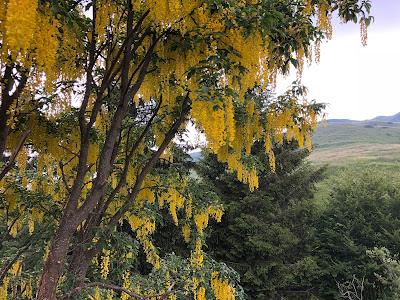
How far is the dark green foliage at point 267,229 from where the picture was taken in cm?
1184

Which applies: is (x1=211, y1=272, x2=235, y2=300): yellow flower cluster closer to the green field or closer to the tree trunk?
the tree trunk

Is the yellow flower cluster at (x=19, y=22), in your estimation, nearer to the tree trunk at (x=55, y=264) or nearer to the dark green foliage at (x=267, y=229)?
the tree trunk at (x=55, y=264)

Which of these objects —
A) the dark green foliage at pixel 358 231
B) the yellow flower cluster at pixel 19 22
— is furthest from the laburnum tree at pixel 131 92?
the dark green foliage at pixel 358 231

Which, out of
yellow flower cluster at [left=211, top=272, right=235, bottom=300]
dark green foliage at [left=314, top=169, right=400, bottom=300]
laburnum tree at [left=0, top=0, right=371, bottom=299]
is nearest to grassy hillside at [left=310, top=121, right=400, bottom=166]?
dark green foliage at [left=314, top=169, right=400, bottom=300]

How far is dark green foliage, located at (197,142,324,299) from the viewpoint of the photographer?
38.8 ft

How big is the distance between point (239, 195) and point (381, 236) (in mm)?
8109

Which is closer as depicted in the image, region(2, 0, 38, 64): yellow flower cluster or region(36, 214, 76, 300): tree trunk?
region(2, 0, 38, 64): yellow flower cluster

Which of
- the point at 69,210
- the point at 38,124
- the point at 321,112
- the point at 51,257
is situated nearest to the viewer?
the point at 51,257

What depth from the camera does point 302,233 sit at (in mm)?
14516

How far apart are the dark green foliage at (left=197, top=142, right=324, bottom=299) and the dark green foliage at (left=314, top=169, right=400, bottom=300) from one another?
1614 mm

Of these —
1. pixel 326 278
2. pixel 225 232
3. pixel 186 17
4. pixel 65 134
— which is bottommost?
pixel 326 278

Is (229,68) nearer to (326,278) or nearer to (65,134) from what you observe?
(65,134)

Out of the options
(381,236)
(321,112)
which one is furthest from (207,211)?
(381,236)

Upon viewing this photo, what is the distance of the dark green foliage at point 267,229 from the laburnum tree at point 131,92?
800 centimetres
